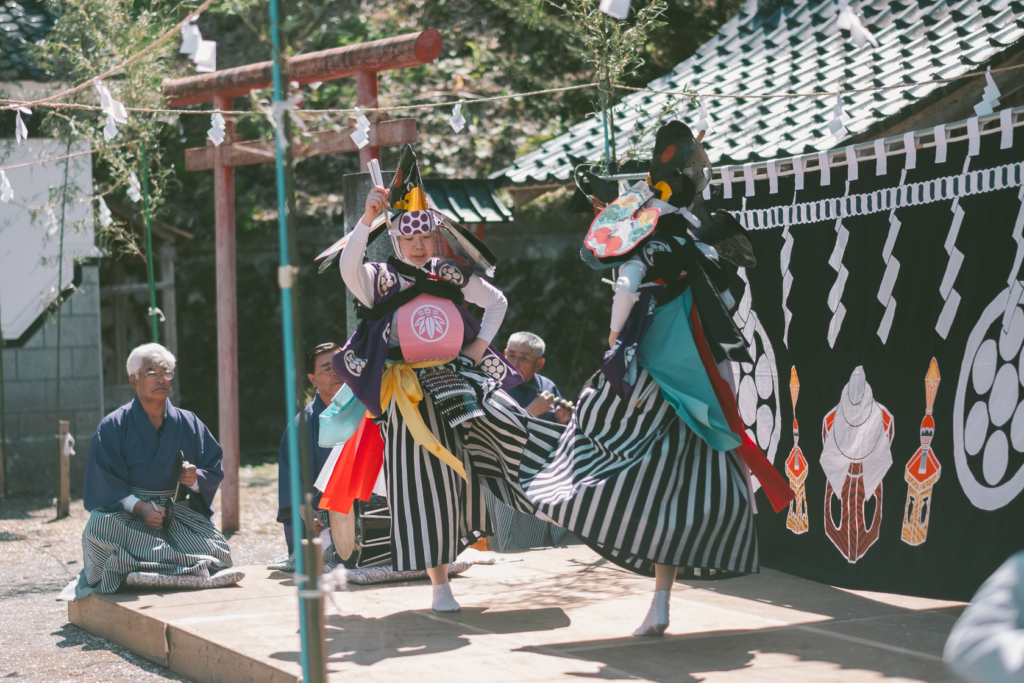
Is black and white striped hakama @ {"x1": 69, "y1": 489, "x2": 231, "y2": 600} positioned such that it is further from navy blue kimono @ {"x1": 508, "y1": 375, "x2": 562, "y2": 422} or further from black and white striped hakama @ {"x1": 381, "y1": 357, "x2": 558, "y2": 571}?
navy blue kimono @ {"x1": 508, "y1": 375, "x2": 562, "y2": 422}

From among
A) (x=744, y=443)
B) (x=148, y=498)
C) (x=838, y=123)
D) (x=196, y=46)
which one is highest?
(x=838, y=123)

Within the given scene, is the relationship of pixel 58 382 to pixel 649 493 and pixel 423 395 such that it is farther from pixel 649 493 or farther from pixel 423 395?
pixel 649 493

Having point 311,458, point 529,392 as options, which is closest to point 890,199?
point 529,392

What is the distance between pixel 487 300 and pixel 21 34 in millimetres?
7570

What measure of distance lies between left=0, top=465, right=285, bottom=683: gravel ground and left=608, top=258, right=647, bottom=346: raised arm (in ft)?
7.42

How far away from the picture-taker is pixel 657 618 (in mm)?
3928

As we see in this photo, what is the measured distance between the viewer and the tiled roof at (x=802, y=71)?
16.7 feet

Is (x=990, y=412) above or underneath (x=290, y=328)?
underneath

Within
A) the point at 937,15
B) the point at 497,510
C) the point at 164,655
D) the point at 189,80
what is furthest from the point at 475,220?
the point at 164,655

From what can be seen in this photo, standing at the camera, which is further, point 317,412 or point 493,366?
point 317,412

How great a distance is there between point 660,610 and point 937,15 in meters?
3.71

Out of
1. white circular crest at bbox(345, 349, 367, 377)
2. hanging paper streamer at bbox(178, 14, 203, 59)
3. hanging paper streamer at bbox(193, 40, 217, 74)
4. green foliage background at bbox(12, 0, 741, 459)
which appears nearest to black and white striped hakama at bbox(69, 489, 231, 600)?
white circular crest at bbox(345, 349, 367, 377)

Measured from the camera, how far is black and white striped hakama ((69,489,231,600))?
4.82 m

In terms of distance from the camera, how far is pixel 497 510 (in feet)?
20.7
